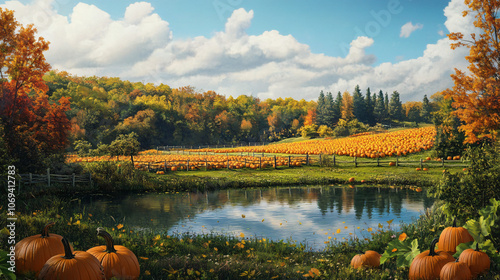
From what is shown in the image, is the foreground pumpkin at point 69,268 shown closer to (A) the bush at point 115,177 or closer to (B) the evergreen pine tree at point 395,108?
(A) the bush at point 115,177

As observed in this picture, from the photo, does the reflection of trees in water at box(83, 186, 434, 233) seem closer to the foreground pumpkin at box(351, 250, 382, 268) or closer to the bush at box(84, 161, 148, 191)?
the bush at box(84, 161, 148, 191)

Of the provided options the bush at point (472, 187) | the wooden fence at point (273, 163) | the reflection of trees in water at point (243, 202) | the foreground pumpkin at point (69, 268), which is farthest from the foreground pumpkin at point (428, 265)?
the wooden fence at point (273, 163)

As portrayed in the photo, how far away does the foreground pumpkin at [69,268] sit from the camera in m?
4.63

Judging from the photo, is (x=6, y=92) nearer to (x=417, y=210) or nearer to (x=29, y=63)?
(x=29, y=63)

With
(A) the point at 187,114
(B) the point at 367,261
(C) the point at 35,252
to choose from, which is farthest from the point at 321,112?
(C) the point at 35,252

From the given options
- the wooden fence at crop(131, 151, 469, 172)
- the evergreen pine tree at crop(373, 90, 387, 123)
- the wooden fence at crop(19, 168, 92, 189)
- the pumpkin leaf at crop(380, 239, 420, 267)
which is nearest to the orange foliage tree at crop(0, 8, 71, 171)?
the wooden fence at crop(19, 168, 92, 189)

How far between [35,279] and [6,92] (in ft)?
63.0

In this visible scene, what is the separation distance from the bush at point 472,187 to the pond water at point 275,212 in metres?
1.46

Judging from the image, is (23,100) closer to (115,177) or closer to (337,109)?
(115,177)

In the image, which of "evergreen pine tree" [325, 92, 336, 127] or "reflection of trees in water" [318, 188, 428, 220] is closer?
"reflection of trees in water" [318, 188, 428, 220]

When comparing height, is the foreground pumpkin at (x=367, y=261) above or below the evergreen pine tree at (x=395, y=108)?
below

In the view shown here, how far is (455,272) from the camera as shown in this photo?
5625 millimetres

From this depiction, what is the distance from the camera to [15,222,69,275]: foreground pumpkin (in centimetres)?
536

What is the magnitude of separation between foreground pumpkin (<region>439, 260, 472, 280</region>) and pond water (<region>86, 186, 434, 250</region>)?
3631 millimetres
